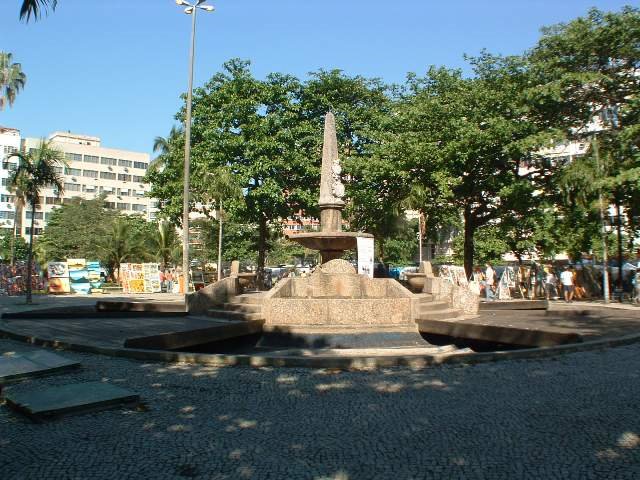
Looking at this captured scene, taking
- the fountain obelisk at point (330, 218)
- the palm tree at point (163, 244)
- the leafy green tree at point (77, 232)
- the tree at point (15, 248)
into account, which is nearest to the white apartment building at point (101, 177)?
the tree at point (15, 248)

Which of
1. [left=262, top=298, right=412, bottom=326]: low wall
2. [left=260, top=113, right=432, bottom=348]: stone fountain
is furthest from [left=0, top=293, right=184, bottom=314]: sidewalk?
[left=262, top=298, right=412, bottom=326]: low wall

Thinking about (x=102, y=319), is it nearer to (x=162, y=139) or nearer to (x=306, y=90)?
(x=306, y=90)

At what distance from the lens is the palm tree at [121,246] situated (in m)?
47.1

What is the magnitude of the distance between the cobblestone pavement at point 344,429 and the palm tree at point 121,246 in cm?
4283

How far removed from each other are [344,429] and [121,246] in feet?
152

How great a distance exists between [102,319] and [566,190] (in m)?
18.6

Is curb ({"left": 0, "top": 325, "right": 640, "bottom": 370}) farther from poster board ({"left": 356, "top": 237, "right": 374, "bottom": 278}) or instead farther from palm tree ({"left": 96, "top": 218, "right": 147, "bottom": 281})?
palm tree ({"left": 96, "top": 218, "right": 147, "bottom": 281})

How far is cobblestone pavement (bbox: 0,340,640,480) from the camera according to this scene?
146 inches

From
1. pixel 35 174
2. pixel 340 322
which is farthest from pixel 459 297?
pixel 35 174

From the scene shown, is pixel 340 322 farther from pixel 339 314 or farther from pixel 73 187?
pixel 73 187

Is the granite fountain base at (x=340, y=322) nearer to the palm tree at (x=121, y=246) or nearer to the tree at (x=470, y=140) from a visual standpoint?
the tree at (x=470, y=140)

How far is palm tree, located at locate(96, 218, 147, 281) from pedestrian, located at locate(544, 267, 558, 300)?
34.5 metres

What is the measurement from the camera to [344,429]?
14.9 ft

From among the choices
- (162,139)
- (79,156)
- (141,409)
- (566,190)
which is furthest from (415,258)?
(141,409)
